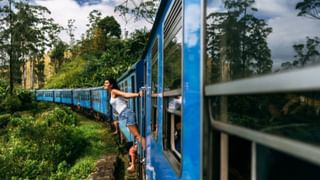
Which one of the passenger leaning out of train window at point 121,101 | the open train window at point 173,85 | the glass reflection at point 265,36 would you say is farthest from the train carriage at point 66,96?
the glass reflection at point 265,36

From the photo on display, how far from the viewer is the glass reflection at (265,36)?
5.00 feet

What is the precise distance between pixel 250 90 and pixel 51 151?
12.7m

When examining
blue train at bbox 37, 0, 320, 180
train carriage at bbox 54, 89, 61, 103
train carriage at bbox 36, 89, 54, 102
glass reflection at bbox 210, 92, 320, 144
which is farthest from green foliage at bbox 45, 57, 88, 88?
glass reflection at bbox 210, 92, 320, 144

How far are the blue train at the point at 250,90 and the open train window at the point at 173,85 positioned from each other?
13.1 inches

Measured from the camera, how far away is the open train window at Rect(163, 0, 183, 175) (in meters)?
2.93

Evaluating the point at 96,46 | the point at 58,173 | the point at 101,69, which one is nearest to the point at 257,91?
the point at 58,173

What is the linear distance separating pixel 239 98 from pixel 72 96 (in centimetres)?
3296

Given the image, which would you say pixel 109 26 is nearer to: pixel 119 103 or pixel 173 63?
pixel 119 103

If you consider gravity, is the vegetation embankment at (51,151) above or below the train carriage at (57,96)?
below

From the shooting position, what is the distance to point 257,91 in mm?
1275

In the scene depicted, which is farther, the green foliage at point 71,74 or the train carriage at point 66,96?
the green foliage at point 71,74

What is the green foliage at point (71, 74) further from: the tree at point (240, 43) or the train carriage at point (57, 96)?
the tree at point (240, 43)

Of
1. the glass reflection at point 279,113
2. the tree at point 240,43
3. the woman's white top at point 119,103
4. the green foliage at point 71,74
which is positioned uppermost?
the green foliage at point 71,74

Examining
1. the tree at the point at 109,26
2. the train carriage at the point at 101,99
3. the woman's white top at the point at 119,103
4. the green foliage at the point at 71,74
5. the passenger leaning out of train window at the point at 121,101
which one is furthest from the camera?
the tree at the point at 109,26
